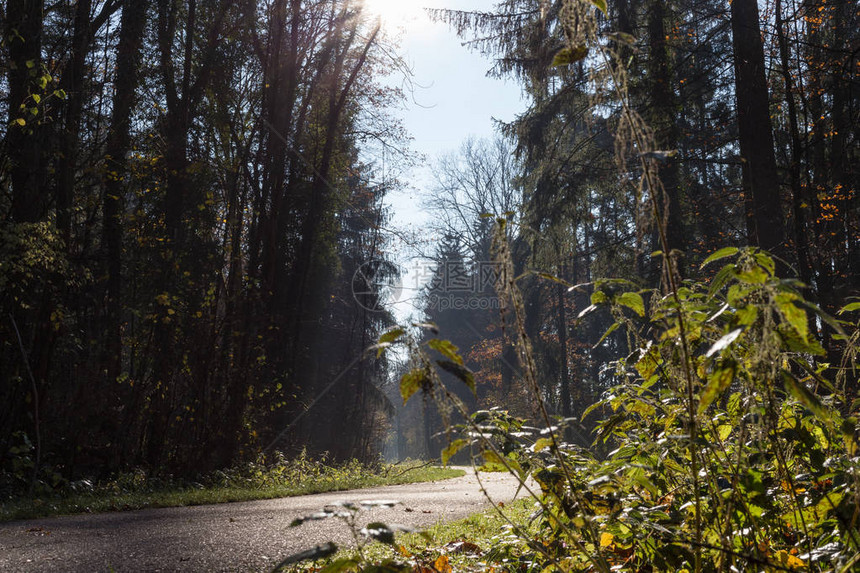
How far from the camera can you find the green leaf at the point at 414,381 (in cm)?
136

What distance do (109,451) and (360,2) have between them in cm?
1134

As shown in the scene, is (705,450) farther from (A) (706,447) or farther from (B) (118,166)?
(B) (118,166)

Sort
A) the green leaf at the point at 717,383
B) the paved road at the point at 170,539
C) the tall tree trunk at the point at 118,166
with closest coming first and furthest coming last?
the green leaf at the point at 717,383, the paved road at the point at 170,539, the tall tree trunk at the point at 118,166

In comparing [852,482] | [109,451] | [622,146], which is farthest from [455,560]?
[109,451]

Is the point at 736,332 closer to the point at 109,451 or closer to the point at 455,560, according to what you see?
the point at 455,560

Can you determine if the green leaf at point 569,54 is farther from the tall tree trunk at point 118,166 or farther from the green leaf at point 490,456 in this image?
the tall tree trunk at point 118,166

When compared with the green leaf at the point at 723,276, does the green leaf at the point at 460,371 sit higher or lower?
lower

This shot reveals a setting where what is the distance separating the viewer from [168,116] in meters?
12.4

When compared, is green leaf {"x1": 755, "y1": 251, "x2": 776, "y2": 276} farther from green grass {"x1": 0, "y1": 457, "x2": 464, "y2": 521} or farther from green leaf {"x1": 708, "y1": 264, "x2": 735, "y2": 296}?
green grass {"x1": 0, "y1": 457, "x2": 464, "y2": 521}

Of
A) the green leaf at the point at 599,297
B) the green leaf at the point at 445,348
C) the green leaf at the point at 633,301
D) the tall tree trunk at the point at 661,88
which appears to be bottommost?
the green leaf at the point at 445,348

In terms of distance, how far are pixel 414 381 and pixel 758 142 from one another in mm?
7631

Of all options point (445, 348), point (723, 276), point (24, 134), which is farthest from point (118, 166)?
Answer: point (723, 276)

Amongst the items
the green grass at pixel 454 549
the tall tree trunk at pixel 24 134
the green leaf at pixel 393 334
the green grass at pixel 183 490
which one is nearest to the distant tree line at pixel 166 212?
the tall tree trunk at pixel 24 134

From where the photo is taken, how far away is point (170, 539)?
169 inches
